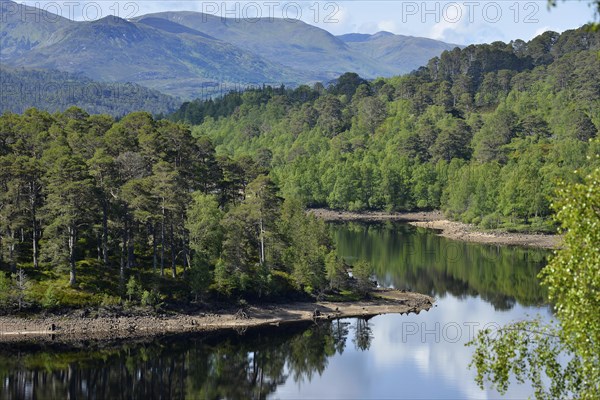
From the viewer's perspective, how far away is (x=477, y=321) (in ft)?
227

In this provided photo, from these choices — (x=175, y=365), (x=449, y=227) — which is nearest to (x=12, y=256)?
(x=175, y=365)

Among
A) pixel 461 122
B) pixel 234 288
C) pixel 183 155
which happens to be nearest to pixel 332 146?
pixel 461 122

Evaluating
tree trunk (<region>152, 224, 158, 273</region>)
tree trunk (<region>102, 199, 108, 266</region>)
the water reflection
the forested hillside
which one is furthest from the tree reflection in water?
the forested hillside

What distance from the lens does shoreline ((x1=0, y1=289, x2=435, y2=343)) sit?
60.2 m

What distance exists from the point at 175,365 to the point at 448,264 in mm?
51496

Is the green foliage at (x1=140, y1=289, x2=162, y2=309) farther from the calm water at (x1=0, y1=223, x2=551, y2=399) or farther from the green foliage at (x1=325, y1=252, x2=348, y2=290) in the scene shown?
the green foliage at (x1=325, y1=252, x2=348, y2=290)

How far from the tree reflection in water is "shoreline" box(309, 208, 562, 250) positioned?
3463cm

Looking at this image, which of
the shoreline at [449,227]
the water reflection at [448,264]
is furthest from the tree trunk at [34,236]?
the water reflection at [448,264]

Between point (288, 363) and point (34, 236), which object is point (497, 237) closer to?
point (288, 363)

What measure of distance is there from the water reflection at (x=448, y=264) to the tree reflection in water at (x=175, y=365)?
23.3 m

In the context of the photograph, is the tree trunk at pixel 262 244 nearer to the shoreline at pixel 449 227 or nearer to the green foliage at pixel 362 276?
the green foliage at pixel 362 276

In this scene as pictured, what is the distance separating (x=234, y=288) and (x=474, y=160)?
334ft

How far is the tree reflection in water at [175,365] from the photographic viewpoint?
162ft

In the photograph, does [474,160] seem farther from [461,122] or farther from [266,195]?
[266,195]
